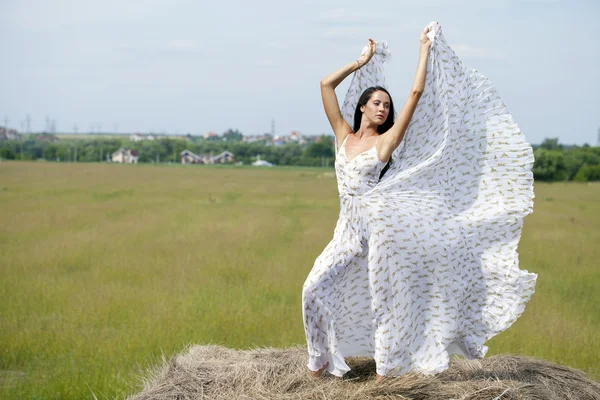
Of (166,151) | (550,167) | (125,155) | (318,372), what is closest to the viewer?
(318,372)

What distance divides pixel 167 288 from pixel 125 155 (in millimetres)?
90096

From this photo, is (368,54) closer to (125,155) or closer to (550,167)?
(550,167)

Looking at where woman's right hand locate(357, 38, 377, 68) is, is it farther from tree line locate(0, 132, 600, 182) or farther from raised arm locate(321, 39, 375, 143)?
tree line locate(0, 132, 600, 182)

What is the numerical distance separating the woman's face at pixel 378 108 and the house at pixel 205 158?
95.6 metres

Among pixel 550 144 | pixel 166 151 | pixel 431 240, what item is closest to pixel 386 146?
pixel 431 240

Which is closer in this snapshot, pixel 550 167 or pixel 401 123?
pixel 401 123

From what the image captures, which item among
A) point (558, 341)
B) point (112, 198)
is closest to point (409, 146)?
point (558, 341)

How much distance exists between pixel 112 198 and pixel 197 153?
3258 inches

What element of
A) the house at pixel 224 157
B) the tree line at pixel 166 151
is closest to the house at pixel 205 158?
the house at pixel 224 157

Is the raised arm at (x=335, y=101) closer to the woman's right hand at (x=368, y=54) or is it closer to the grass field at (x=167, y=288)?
the woman's right hand at (x=368, y=54)

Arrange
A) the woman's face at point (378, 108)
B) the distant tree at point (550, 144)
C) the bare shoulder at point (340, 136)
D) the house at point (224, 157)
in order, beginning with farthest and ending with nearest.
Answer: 1. the house at point (224, 157)
2. the distant tree at point (550, 144)
3. the bare shoulder at point (340, 136)
4. the woman's face at point (378, 108)

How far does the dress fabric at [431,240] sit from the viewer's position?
4758 mm

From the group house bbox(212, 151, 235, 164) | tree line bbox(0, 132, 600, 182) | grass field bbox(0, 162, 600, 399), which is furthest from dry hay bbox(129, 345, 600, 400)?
house bbox(212, 151, 235, 164)

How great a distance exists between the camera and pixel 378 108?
192 inches
